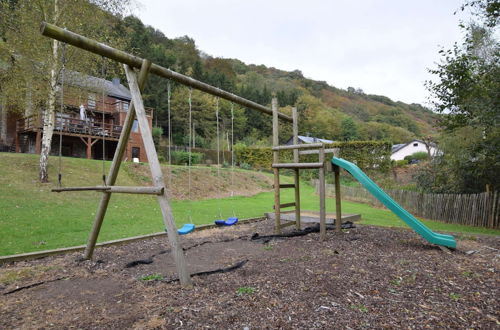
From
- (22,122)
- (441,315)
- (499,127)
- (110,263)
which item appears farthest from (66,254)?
(22,122)

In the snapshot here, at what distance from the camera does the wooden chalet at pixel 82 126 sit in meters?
13.2

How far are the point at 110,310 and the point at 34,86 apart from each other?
12671 millimetres

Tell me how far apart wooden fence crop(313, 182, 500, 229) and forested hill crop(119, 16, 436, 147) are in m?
13.4

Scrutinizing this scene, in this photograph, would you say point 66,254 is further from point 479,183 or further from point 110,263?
point 479,183

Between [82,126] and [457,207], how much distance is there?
59.2ft

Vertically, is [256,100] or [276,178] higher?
[256,100]

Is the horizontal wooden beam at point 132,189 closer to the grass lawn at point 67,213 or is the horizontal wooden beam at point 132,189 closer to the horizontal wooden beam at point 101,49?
the horizontal wooden beam at point 101,49

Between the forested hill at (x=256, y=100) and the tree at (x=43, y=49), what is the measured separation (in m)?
2.14

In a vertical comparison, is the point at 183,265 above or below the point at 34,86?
below

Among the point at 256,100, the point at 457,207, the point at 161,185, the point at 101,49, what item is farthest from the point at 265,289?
the point at 256,100

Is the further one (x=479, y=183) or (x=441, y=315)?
(x=479, y=183)

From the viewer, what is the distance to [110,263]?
4102 mm

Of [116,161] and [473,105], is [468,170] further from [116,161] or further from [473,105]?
[116,161]

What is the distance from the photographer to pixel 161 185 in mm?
3234
